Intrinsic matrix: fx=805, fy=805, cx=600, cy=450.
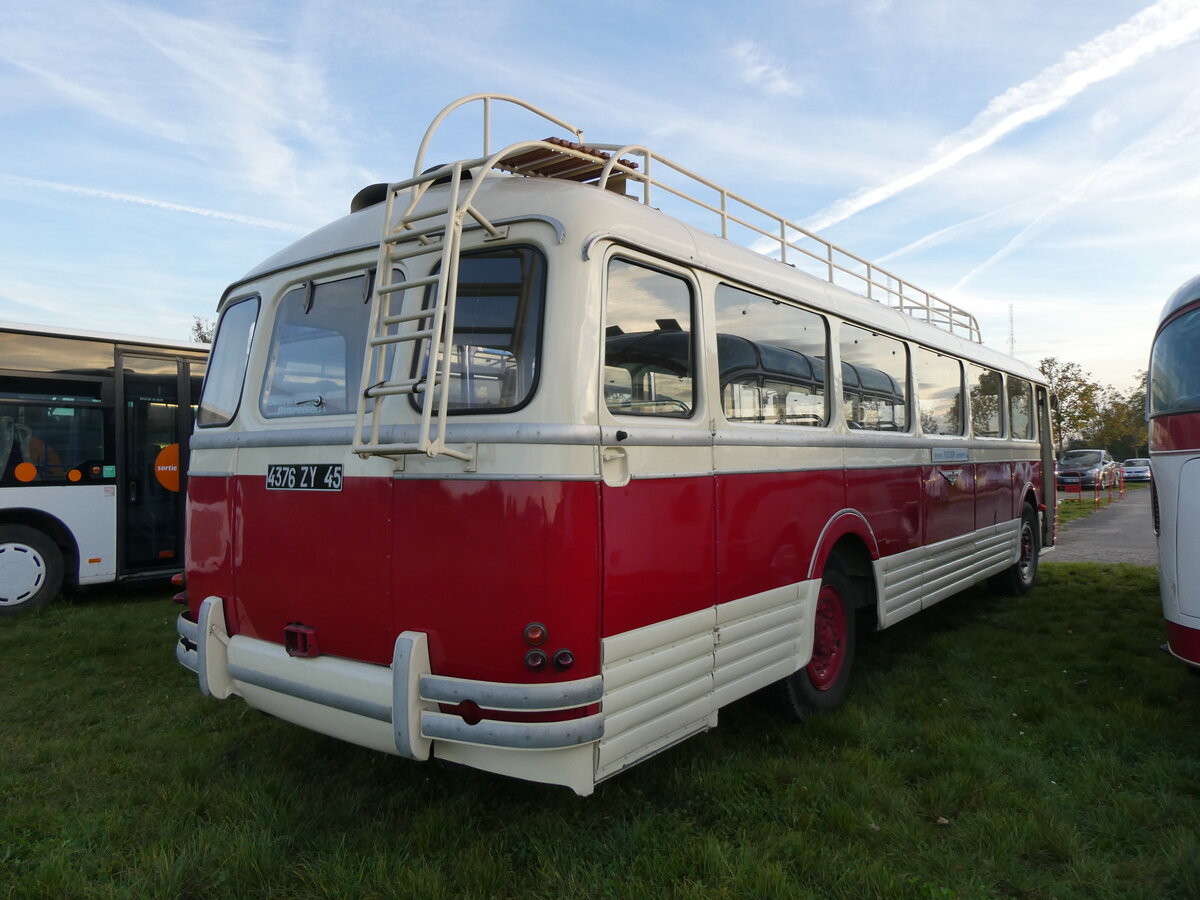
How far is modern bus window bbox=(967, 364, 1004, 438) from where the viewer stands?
7.38 m

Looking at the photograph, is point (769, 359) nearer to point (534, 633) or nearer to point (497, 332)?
point (497, 332)

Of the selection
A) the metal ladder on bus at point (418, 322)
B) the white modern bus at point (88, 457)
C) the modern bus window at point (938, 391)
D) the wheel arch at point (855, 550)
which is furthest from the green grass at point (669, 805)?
the white modern bus at point (88, 457)

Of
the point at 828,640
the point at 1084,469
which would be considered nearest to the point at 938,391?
the point at 828,640

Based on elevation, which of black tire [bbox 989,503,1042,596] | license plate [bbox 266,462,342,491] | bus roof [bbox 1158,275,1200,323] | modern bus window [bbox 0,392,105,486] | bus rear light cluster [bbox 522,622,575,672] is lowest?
black tire [bbox 989,503,1042,596]

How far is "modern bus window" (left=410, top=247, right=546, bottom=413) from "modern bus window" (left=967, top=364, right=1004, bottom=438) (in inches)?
215

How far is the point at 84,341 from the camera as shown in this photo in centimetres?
812

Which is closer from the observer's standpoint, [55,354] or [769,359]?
[769,359]

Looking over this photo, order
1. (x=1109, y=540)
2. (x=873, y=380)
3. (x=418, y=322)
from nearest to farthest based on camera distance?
(x=418, y=322) → (x=873, y=380) → (x=1109, y=540)

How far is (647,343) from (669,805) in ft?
6.82

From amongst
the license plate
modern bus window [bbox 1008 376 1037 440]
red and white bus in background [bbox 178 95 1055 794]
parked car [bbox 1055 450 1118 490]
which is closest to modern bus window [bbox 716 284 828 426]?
red and white bus in background [bbox 178 95 1055 794]

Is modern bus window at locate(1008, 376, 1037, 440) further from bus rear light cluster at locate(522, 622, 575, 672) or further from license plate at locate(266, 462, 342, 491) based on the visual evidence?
license plate at locate(266, 462, 342, 491)

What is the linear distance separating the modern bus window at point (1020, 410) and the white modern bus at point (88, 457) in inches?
345

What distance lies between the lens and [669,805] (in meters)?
3.65

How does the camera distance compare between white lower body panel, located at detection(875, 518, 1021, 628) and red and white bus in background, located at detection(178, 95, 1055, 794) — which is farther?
white lower body panel, located at detection(875, 518, 1021, 628)
